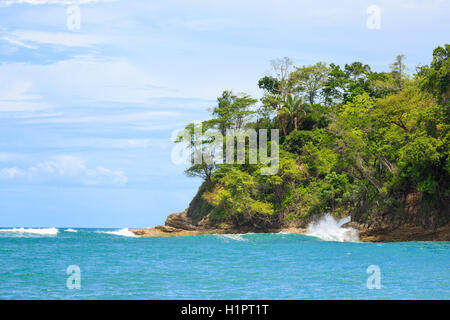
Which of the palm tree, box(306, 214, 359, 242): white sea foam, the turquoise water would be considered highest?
the palm tree

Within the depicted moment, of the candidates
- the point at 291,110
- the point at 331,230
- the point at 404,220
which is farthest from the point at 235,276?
the point at 291,110

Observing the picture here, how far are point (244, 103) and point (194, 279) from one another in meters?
39.1

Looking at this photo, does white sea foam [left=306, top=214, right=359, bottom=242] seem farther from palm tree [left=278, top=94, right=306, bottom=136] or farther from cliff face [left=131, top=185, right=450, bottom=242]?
palm tree [left=278, top=94, right=306, bottom=136]

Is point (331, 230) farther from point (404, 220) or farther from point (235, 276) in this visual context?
point (235, 276)

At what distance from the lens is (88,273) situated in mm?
16047

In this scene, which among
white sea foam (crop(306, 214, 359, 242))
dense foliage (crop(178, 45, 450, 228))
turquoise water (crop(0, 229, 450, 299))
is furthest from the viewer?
white sea foam (crop(306, 214, 359, 242))

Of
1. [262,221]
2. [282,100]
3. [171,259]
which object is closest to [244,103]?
[282,100]

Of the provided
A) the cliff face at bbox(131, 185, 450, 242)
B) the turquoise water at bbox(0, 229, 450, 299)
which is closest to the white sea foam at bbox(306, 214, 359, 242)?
the cliff face at bbox(131, 185, 450, 242)

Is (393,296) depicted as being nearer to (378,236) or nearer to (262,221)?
(378,236)

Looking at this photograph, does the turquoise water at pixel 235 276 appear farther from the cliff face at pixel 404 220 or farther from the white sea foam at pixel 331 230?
the white sea foam at pixel 331 230

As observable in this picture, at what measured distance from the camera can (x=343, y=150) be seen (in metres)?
31.6

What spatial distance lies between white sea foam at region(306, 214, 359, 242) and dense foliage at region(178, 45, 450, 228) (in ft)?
2.90

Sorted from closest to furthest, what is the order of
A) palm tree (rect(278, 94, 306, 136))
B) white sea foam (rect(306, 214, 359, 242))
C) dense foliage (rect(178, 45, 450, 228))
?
1. dense foliage (rect(178, 45, 450, 228))
2. white sea foam (rect(306, 214, 359, 242))
3. palm tree (rect(278, 94, 306, 136))

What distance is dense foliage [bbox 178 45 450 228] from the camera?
1075 inches
